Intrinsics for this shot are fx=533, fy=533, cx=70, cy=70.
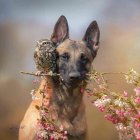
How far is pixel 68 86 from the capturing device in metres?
2.32

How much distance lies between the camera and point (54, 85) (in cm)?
238

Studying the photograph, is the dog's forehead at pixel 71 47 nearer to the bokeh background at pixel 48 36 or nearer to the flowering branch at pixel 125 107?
the bokeh background at pixel 48 36

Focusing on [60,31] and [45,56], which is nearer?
[45,56]

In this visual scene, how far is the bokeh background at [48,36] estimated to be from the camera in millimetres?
2742

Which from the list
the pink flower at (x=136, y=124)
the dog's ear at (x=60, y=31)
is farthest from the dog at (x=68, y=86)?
the pink flower at (x=136, y=124)

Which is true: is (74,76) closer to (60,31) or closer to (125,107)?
(60,31)

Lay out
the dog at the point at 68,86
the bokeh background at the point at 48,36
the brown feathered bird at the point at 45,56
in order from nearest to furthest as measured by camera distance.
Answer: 1. the brown feathered bird at the point at 45,56
2. the dog at the point at 68,86
3. the bokeh background at the point at 48,36

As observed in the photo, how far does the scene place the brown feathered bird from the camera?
7.19 ft

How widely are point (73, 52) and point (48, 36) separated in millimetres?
439

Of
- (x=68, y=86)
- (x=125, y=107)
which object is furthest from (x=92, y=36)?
(x=125, y=107)

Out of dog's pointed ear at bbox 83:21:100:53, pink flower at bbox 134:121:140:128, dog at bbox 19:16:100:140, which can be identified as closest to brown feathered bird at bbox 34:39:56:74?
dog at bbox 19:16:100:140

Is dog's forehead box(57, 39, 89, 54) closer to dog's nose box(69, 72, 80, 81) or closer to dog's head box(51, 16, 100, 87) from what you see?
dog's head box(51, 16, 100, 87)

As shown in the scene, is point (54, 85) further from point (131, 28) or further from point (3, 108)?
point (131, 28)

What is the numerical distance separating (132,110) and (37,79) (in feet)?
2.53
